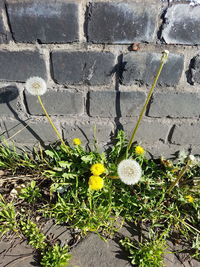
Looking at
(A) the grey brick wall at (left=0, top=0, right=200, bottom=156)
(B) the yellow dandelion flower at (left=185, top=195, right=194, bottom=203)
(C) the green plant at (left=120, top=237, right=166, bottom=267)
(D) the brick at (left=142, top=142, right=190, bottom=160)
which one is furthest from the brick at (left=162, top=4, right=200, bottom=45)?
(C) the green plant at (left=120, top=237, right=166, bottom=267)

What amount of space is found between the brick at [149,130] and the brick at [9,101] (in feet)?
2.16

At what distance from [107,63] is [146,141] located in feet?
2.02

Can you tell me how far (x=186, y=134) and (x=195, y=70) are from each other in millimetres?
448

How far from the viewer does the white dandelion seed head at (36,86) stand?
3.97 ft

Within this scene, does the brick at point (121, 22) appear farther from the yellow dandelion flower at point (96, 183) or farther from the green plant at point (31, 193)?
the green plant at point (31, 193)

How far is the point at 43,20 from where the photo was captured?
107 centimetres

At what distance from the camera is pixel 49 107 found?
1.39 metres

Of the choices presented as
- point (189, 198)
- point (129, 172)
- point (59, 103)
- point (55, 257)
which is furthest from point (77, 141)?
point (189, 198)

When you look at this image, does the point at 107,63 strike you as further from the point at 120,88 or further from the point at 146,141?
the point at 146,141

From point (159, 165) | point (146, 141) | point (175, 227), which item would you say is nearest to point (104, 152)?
point (146, 141)

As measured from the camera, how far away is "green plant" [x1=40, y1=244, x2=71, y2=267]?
115 cm

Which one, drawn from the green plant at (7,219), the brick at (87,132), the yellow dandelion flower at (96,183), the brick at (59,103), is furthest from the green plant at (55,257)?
the brick at (59,103)

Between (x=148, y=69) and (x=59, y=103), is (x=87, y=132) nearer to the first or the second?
(x=59, y=103)

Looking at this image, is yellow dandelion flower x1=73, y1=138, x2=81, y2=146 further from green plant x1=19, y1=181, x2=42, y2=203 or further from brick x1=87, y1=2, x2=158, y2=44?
brick x1=87, y1=2, x2=158, y2=44
